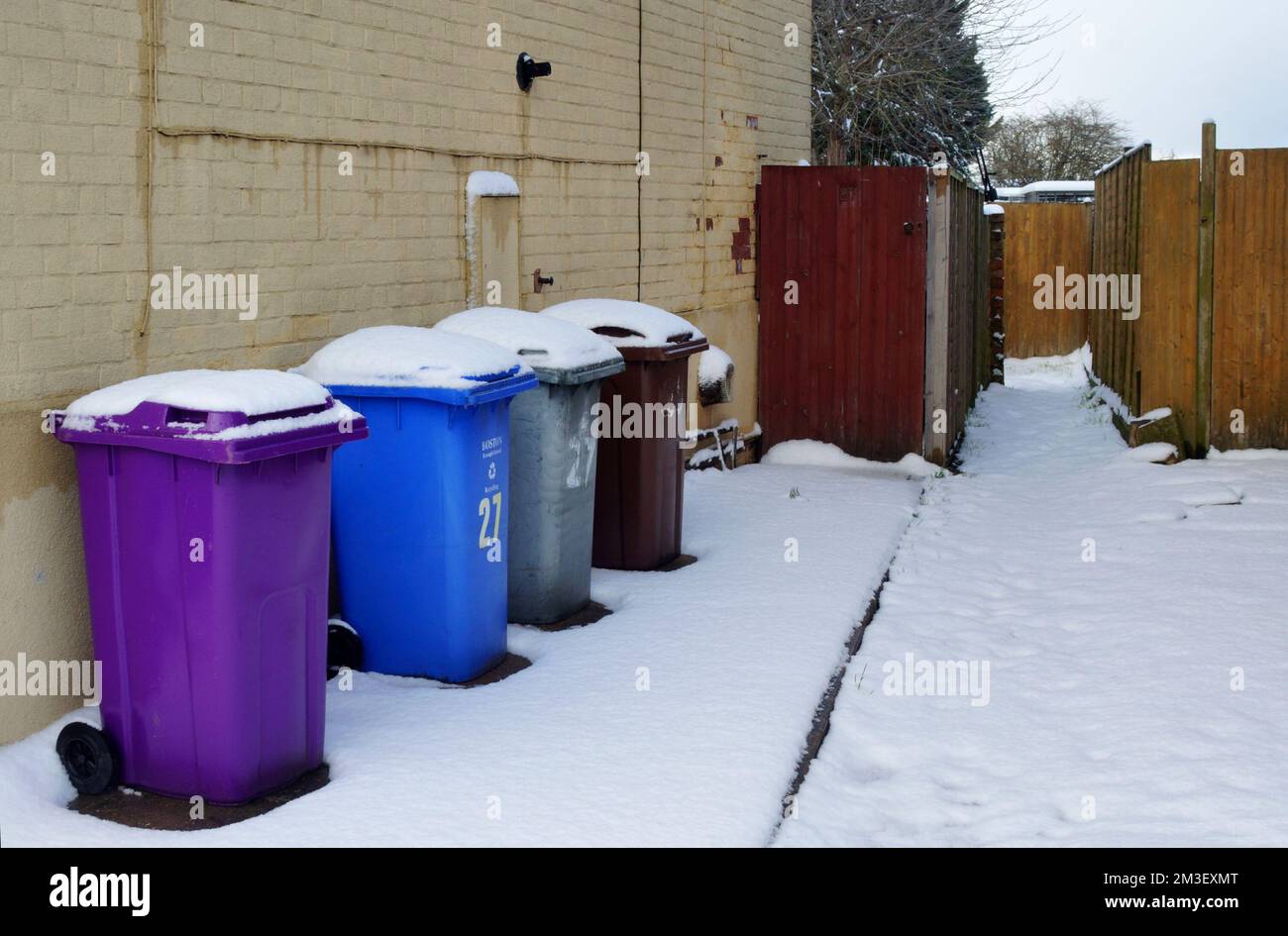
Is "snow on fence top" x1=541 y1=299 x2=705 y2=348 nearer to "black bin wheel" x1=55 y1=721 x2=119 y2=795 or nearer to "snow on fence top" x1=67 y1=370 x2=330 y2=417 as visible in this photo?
"snow on fence top" x1=67 y1=370 x2=330 y2=417

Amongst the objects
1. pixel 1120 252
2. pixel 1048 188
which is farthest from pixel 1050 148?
pixel 1120 252

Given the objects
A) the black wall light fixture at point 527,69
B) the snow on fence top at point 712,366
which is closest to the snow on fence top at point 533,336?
the black wall light fixture at point 527,69

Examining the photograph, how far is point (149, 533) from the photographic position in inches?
179

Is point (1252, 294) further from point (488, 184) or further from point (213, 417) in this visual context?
point (213, 417)

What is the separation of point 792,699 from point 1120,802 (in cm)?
128

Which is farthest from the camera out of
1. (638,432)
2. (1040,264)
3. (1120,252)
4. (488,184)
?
(1040,264)

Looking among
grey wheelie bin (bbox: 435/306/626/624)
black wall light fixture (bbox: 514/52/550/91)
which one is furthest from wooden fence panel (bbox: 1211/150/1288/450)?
grey wheelie bin (bbox: 435/306/626/624)

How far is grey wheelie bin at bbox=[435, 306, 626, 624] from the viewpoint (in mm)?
6465

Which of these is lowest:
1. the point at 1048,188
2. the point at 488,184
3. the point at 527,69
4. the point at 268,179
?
the point at 268,179

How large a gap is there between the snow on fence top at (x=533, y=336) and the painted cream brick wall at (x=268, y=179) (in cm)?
56

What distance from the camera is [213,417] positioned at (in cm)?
437

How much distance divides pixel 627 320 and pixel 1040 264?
569 inches
